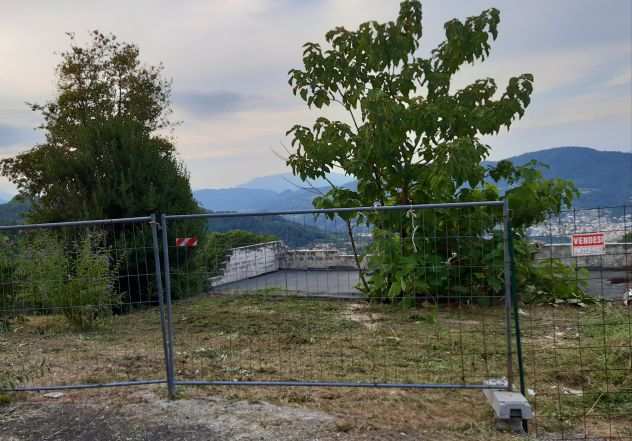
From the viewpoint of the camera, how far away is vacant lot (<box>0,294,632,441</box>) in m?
4.26

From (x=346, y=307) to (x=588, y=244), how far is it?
16.6ft

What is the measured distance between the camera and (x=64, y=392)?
209 inches

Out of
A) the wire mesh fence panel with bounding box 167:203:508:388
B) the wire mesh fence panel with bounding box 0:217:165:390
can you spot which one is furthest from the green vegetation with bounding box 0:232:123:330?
the wire mesh fence panel with bounding box 167:203:508:388

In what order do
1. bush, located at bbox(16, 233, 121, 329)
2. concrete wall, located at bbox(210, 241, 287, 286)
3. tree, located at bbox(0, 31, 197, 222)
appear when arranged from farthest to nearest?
tree, located at bbox(0, 31, 197, 222), bush, located at bbox(16, 233, 121, 329), concrete wall, located at bbox(210, 241, 287, 286)

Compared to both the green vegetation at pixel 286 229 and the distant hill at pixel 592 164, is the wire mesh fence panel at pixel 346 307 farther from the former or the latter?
the distant hill at pixel 592 164

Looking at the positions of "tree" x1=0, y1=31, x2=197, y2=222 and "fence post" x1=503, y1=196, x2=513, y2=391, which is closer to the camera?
"fence post" x1=503, y1=196, x2=513, y2=391

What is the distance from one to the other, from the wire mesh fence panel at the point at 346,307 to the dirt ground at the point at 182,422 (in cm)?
43

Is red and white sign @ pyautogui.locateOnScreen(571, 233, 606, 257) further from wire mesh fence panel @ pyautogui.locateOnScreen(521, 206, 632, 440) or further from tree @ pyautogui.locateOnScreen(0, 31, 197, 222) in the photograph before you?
tree @ pyautogui.locateOnScreen(0, 31, 197, 222)

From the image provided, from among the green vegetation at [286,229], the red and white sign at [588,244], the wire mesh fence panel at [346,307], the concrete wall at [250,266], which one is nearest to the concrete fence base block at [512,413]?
the wire mesh fence panel at [346,307]

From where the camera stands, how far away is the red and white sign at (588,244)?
4355 mm

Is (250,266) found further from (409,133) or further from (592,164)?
(592,164)

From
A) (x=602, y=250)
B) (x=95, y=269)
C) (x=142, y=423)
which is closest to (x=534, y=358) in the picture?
(x=602, y=250)

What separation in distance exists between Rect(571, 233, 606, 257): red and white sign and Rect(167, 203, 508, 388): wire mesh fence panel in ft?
3.34

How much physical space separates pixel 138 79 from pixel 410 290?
1588 centimetres
